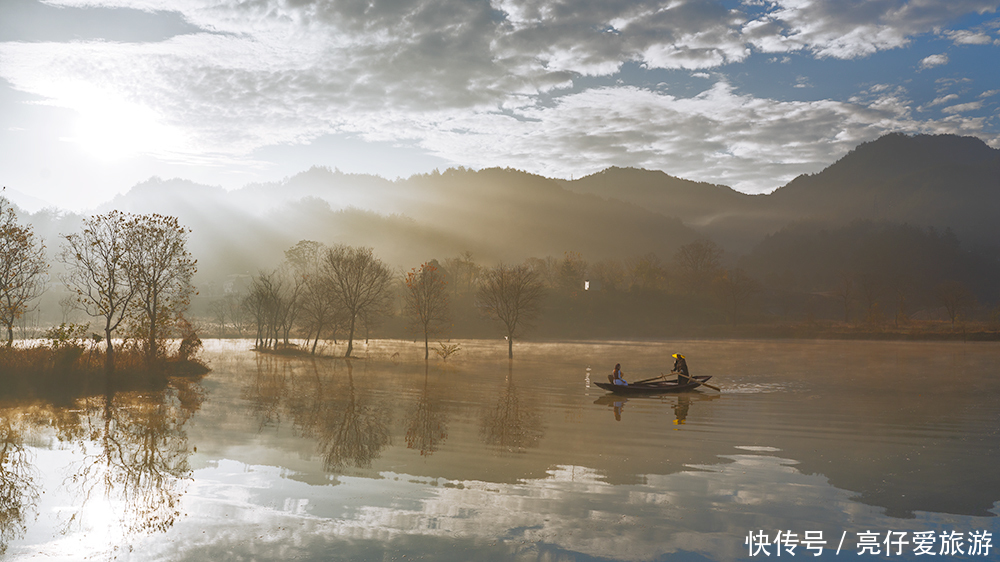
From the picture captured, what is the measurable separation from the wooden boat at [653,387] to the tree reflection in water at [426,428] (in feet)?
38.8

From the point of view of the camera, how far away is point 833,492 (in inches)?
632

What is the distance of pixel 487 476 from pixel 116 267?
1613 inches

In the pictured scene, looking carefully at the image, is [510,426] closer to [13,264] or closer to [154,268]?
[154,268]

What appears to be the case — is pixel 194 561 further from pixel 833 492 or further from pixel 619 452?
pixel 833 492

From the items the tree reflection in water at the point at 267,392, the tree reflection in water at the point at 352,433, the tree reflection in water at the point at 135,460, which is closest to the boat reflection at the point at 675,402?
the tree reflection in water at the point at 352,433

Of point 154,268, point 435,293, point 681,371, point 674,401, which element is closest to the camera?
point 674,401

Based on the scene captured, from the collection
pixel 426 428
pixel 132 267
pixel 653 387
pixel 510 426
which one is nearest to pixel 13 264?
pixel 132 267

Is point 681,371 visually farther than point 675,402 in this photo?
Yes

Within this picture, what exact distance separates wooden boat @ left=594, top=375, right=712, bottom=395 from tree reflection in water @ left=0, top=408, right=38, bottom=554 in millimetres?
28543

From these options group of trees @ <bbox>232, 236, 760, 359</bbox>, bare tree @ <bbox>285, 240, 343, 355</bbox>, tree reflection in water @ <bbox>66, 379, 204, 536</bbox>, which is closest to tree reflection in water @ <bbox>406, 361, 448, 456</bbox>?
tree reflection in water @ <bbox>66, 379, 204, 536</bbox>

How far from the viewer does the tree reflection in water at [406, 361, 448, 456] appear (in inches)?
845

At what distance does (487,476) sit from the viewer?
1720 centimetres

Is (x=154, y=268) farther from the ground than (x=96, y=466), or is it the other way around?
(x=154, y=268)

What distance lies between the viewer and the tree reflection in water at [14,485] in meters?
12.8
